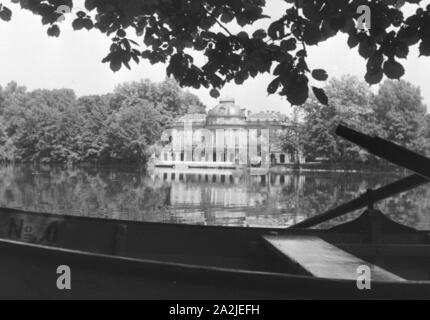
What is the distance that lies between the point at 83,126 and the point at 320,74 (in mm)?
85061

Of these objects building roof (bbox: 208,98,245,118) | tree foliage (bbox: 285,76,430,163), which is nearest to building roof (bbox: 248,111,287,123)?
building roof (bbox: 208,98,245,118)

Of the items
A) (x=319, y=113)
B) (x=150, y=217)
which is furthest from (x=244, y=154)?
(x=150, y=217)

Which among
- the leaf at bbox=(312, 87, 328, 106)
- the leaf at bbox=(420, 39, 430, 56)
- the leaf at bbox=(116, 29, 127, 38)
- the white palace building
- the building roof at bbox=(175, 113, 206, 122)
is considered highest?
the building roof at bbox=(175, 113, 206, 122)

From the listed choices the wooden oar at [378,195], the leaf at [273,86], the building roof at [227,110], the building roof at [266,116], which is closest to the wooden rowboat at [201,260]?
the wooden oar at [378,195]

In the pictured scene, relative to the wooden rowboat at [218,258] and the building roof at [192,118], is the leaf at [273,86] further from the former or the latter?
the building roof at [192,118]

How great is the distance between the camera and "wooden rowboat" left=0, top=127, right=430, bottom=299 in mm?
3928

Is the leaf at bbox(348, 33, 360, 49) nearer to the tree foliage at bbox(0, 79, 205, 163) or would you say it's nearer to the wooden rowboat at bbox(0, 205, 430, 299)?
the wooden rowboat at bbox(0, 205, 430, 299)

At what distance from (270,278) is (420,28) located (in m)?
2.96

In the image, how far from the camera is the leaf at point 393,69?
515 cm

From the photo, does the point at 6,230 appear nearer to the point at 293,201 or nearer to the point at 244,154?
the point at 293,201

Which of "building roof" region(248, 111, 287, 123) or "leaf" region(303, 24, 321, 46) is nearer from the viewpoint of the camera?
"leaf" region(303, 24, 321, 46)

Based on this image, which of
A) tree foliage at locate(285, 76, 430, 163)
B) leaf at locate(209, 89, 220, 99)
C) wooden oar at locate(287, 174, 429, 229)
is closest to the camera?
wooden oar at locate(287, 174, 429, 229)

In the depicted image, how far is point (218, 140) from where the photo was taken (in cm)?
9719

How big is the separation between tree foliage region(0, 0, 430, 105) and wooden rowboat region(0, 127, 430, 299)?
2.85 feet
